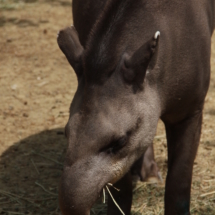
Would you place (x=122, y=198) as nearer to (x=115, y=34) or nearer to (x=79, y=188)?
(x=79, y=188)

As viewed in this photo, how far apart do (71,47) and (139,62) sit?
1.82 feet

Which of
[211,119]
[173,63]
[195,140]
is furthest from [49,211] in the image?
[211,119]

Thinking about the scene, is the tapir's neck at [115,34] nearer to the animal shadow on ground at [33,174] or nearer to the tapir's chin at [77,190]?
the tapir's chin at [77,190]

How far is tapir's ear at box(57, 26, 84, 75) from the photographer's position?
12.7ft

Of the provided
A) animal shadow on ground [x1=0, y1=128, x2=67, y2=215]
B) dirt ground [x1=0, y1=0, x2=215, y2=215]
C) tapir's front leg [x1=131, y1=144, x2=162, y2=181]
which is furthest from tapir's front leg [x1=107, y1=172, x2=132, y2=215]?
tapir's front leg [x1=131, y1=144, x2=162, y2=181]

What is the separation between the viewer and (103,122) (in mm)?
3564

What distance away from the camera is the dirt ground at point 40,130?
16.9 feet

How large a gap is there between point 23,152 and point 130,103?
2.50m

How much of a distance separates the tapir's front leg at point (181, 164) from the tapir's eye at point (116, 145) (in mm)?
953

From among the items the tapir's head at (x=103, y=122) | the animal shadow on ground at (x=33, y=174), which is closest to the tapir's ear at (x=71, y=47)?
the tapir's head at (x=103, y=122)

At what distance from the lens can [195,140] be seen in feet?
14.9

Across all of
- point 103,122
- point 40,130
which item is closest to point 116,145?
point 103,122

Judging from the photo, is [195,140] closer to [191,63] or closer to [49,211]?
[191,63]

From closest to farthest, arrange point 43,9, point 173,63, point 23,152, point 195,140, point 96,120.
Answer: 1. point 96,120
2. point 173,63
3. point 195,140
4. point 23,152
5. point 43,9
